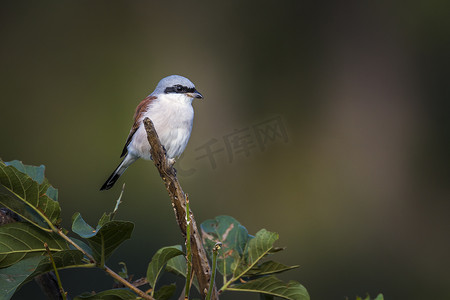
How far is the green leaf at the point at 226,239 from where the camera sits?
36.3 inches

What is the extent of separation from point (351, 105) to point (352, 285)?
5.91 feet

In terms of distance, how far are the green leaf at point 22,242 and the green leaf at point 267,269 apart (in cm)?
31

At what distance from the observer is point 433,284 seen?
4.79 metres

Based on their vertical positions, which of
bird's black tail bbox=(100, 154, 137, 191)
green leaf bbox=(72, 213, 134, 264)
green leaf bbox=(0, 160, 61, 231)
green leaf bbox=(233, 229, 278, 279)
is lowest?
bird's black tail bbox=(100, 154, 137, 191)

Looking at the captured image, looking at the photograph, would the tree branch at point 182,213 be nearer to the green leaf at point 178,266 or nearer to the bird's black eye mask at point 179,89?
the green leaf at point 178,266

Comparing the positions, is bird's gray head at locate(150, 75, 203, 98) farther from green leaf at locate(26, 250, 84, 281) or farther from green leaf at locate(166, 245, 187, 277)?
green leaf at locate(26, 250, 84, 281)

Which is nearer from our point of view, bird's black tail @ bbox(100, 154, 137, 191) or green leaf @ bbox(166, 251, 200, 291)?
green leaf @ bbox(166, 251, 200, 291)

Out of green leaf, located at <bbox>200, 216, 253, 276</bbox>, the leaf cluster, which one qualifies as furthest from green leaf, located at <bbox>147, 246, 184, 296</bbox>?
green leaf, located at <bbox>200, 216, 253, 276</bbox>

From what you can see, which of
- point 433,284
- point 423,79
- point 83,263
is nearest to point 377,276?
point 433,284

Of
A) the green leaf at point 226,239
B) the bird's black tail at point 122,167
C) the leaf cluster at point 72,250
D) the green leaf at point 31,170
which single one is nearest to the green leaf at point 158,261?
the leaf cluster at point 72,250

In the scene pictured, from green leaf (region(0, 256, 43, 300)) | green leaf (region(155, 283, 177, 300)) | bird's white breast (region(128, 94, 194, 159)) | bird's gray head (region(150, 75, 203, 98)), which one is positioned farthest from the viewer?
bird's gray head (region(150, 75, 203, 98))

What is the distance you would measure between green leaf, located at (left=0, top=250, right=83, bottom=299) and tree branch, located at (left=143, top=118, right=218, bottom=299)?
19cm

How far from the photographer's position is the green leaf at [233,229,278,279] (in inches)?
35.5

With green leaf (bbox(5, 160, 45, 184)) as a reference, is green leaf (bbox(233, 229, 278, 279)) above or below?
below
